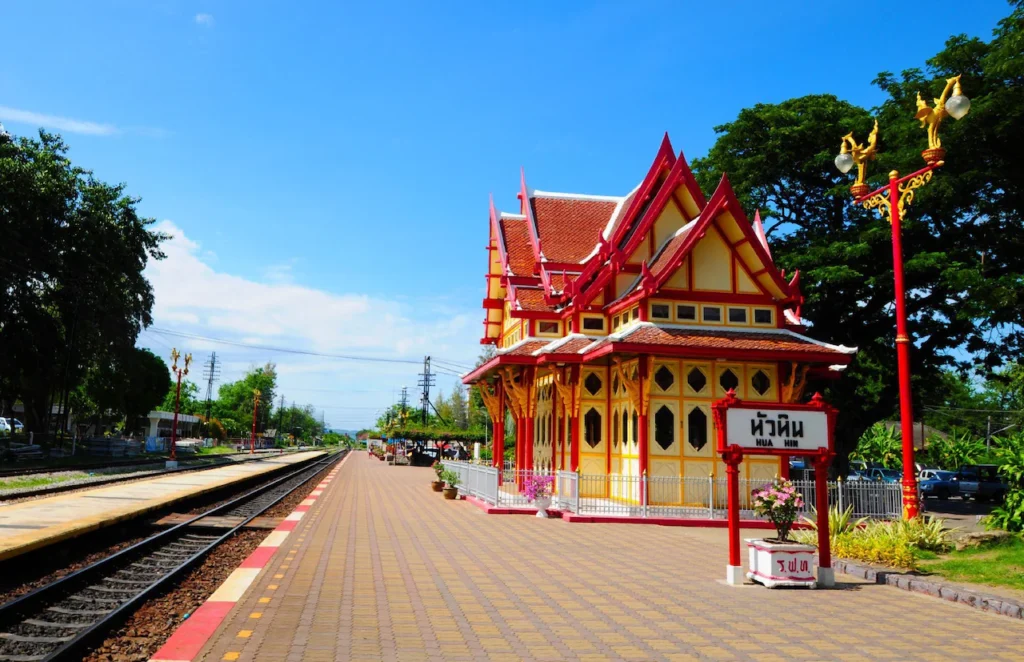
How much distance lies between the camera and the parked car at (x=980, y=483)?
32.6m

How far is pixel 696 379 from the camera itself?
19.1m

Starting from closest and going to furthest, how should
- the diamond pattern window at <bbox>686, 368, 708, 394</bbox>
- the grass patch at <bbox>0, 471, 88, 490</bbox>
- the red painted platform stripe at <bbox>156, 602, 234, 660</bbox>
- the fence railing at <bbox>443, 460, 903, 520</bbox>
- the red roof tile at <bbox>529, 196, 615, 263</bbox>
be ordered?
the red painted platform stripe at <bbox>156, 602, 234, 660</bbox>
the fence railing at <bbox>443, 460, 903, 520</bbox>
the diamond pattern window at <bbox>686, 368, 708, 394</bbox>
the grass patch at <bbox>0, 471, 88, 490</bbox>
the red roof tile at <bbox>529, 196, 615, 263</bbox>

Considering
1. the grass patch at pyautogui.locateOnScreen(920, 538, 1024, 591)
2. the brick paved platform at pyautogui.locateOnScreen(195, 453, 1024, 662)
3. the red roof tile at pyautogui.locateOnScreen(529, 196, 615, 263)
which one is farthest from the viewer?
the red roof tile at pyautogui.locateOnScreen(529, 196, 615, 263)

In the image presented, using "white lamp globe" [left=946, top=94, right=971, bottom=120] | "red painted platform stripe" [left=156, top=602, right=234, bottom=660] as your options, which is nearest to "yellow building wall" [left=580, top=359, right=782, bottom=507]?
"white lamp globe" [left=946, top=94, right=971, bottom=120]

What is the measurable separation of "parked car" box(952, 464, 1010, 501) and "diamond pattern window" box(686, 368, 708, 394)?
2175 cm

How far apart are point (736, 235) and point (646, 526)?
8708mm

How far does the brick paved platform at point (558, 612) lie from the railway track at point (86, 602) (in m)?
1.32

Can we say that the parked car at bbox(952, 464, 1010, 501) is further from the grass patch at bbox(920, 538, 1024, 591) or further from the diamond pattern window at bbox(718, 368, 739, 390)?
the grass patch at bbox(920, 538, 1024, 591)

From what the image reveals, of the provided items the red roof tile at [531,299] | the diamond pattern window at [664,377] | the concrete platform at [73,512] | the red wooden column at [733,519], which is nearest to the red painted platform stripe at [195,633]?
the concrete platform at [73,512]

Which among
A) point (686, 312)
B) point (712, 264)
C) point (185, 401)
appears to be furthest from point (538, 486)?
point (185, 401)

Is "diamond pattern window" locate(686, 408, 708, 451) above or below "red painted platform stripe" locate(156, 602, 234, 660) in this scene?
above

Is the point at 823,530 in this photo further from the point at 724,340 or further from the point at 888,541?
the point at 724,340

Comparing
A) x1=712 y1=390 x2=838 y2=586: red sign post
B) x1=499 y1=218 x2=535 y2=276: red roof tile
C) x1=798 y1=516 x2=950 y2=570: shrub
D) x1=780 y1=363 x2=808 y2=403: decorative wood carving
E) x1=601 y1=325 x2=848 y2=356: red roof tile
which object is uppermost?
x1=499 y1=218 x2=535 y2=276: red roof tile

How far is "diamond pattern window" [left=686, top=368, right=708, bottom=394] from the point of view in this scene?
1900cm
